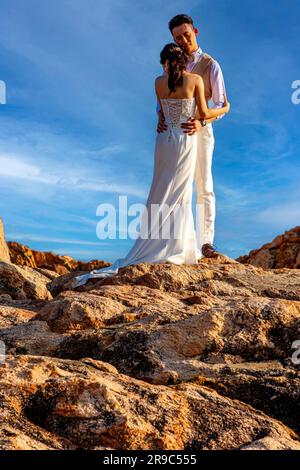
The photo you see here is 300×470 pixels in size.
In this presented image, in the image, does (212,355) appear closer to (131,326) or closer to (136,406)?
(131,326)

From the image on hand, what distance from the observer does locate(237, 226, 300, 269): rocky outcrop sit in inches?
743

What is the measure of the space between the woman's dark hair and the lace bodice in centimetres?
25

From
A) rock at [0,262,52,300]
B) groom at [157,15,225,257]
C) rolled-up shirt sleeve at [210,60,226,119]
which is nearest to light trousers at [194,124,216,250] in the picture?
groom at [157,15,225,257]

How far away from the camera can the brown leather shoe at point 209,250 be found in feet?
35.3

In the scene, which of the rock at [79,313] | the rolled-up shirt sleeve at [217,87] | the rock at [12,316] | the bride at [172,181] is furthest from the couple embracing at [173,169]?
the rock at [79,313]

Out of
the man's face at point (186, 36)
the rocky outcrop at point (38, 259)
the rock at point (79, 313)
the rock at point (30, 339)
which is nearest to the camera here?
the rock at point (30, 339)

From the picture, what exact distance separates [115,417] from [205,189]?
28.8 ft

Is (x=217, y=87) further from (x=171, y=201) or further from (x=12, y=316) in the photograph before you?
(x=12, y=316)

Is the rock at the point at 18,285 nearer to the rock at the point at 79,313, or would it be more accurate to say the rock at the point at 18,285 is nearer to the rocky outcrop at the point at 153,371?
the rocky outcrop at the point at 153,371

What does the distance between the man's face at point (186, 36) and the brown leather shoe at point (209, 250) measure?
3.87m

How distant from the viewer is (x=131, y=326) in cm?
507

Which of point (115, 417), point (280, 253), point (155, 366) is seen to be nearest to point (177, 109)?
point (155, 366)

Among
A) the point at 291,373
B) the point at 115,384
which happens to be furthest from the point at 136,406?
the point at 291,373
